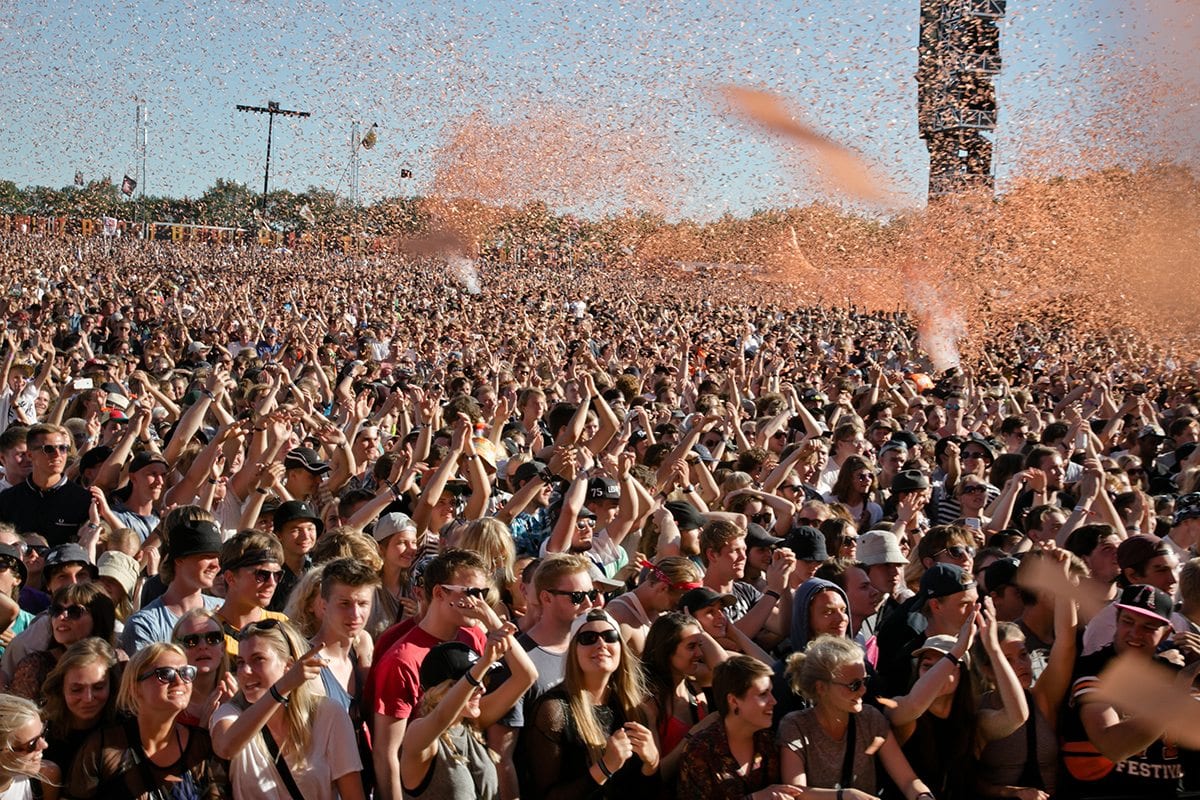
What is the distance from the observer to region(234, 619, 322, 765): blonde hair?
3814 millimetres

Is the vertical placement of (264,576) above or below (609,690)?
above

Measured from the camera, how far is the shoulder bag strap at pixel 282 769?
12.4 ft

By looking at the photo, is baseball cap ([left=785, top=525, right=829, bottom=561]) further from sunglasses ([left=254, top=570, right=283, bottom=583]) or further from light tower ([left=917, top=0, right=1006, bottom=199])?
light tower ([left=917, top=0, right=1006, bottom=199])

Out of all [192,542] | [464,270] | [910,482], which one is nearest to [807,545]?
[910,482]

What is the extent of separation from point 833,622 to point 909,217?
20.0 meters

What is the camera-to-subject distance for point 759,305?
102 feet

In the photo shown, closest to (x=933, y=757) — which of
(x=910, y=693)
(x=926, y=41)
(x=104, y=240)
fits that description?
(x=910, y=693)

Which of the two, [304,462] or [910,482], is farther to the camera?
[910,482]

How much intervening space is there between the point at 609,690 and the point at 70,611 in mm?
1801

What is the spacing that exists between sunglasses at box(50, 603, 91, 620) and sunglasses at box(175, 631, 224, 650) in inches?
17.3

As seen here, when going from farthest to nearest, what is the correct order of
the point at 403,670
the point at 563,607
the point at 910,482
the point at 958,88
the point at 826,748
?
the point at 958,88 → the point at 910,482 → the point at 563,607 → the point at 826,748 → the point at 403,670

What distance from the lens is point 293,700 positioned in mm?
3814

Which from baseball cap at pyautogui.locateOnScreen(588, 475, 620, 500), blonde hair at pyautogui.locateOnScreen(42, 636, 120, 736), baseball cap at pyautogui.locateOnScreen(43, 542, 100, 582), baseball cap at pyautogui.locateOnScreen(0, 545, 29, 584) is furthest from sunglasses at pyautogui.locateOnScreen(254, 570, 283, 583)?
baseball cap at pyautogui.locateOnScreen(588, 475, 620, 500)

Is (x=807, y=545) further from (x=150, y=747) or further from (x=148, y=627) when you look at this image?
(x=150, y=747)
